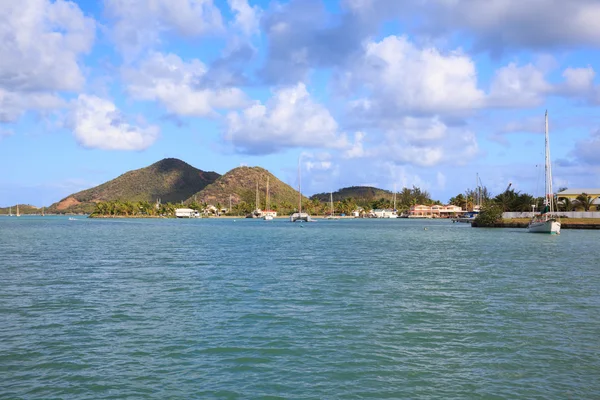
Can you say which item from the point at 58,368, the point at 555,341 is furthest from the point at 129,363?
the point at 555,341

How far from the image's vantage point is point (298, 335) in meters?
20.7

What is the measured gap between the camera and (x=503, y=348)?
752 inches

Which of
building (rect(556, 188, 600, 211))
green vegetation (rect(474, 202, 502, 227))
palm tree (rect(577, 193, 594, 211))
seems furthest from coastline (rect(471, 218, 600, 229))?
building (rect(556, 188, 600, 211))

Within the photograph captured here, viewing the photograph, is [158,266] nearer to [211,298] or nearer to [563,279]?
[211,298]

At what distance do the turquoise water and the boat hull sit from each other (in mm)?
68230

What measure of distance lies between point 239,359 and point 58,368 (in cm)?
558

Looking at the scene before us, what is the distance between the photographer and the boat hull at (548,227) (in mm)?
103562

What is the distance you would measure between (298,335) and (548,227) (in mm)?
96738

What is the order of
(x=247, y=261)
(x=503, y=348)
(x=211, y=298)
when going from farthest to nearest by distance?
1. (x=247, y=261)
2. (x=211, y=298)
3. (x=503, y=348)

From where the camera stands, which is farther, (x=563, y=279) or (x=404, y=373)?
(x=563, y=279)

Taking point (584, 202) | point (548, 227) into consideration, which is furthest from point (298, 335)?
point (584, 202)

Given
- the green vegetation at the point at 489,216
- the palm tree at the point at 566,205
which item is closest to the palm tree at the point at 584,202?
→ the palm tree at the point at 566,205

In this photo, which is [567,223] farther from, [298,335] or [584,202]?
[298,335]

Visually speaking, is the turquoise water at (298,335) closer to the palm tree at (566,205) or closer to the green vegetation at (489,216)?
the green vegetation at (489,216)
